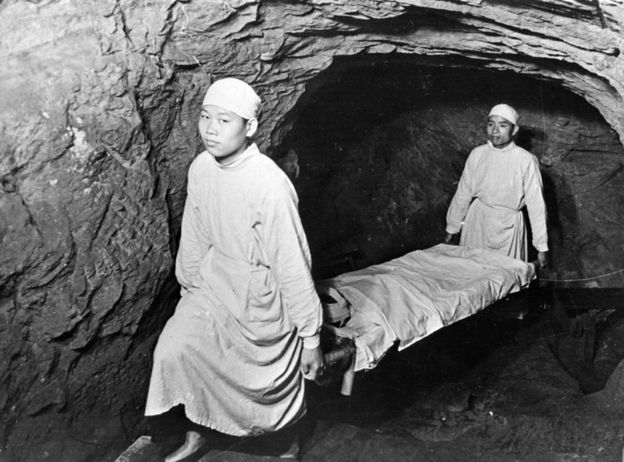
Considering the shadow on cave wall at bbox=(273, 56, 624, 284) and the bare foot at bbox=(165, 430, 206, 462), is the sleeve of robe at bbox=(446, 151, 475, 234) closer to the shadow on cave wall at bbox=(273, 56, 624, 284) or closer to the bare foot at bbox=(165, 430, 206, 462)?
the shadow on cave wall at bbox=(273, 56, 624, 284)

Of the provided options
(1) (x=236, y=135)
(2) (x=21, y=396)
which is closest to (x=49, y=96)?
(1) (x=236, y=135)

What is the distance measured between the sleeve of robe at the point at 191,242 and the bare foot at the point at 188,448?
0.81 metres

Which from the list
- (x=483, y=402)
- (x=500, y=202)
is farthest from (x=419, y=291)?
(x=500, y=202)

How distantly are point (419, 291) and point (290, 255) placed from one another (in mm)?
1769

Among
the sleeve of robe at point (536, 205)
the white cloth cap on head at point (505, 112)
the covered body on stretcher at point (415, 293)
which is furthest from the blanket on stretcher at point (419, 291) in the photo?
the white cloth cap on head at point (505, 112)

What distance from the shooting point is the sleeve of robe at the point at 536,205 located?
5.49 m

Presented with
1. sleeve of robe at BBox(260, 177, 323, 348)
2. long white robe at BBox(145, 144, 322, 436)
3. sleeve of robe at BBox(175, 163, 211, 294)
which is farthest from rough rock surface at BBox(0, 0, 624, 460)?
sleeve of robe at BBox(260, 177, 323, 348)

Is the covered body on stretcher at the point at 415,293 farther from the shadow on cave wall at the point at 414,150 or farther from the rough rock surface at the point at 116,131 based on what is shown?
the rough rock surface at the point at 116,131

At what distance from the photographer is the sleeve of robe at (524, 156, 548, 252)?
5492 mm

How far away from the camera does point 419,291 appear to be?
15.3 feet

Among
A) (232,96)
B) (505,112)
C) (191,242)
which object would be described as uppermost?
(505,112)

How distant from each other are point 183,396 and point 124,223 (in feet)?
3.64

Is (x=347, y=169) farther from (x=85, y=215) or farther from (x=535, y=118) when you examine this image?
(x=85, y=215)

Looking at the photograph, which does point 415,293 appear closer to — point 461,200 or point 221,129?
point 461,200
